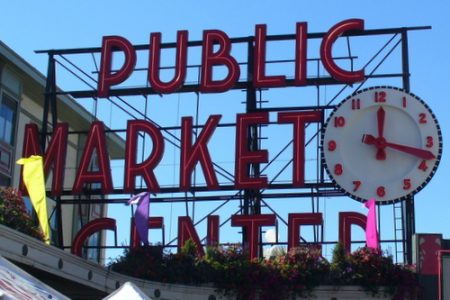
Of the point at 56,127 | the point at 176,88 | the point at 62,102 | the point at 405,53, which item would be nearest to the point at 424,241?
the point at 405,53

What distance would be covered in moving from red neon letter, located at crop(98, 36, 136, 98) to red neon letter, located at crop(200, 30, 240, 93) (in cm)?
272

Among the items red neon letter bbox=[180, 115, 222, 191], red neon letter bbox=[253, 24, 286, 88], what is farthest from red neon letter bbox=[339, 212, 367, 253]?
red neon letter bbox=[253, 24, 286, 88]

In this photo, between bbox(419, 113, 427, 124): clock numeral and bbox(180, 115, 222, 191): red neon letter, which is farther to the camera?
bbox(180, 115, 222, 191): red neon letter

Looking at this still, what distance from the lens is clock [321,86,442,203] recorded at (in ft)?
96.7

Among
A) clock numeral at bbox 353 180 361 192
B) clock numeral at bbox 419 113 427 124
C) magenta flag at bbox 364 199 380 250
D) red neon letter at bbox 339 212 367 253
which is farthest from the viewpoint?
clock numeral at bbox 419 113 427 124

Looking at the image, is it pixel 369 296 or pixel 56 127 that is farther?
pixel 56 127

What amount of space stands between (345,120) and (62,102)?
16356 mm

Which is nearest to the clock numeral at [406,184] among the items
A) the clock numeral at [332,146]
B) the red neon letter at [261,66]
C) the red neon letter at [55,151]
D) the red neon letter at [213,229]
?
the clock numeral at [332,146]

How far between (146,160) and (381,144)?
26.5 ft

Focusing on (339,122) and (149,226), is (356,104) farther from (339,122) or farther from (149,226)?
(149,226)

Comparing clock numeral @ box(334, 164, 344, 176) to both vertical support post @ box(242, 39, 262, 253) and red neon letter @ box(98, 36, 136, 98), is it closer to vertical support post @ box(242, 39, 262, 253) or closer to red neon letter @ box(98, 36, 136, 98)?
vertical support post @ box(242, 39, 262, 253)

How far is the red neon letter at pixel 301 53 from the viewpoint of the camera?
3138cm

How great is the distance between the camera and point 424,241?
25625 mm

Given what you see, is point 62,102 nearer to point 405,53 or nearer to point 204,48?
point 204,48
